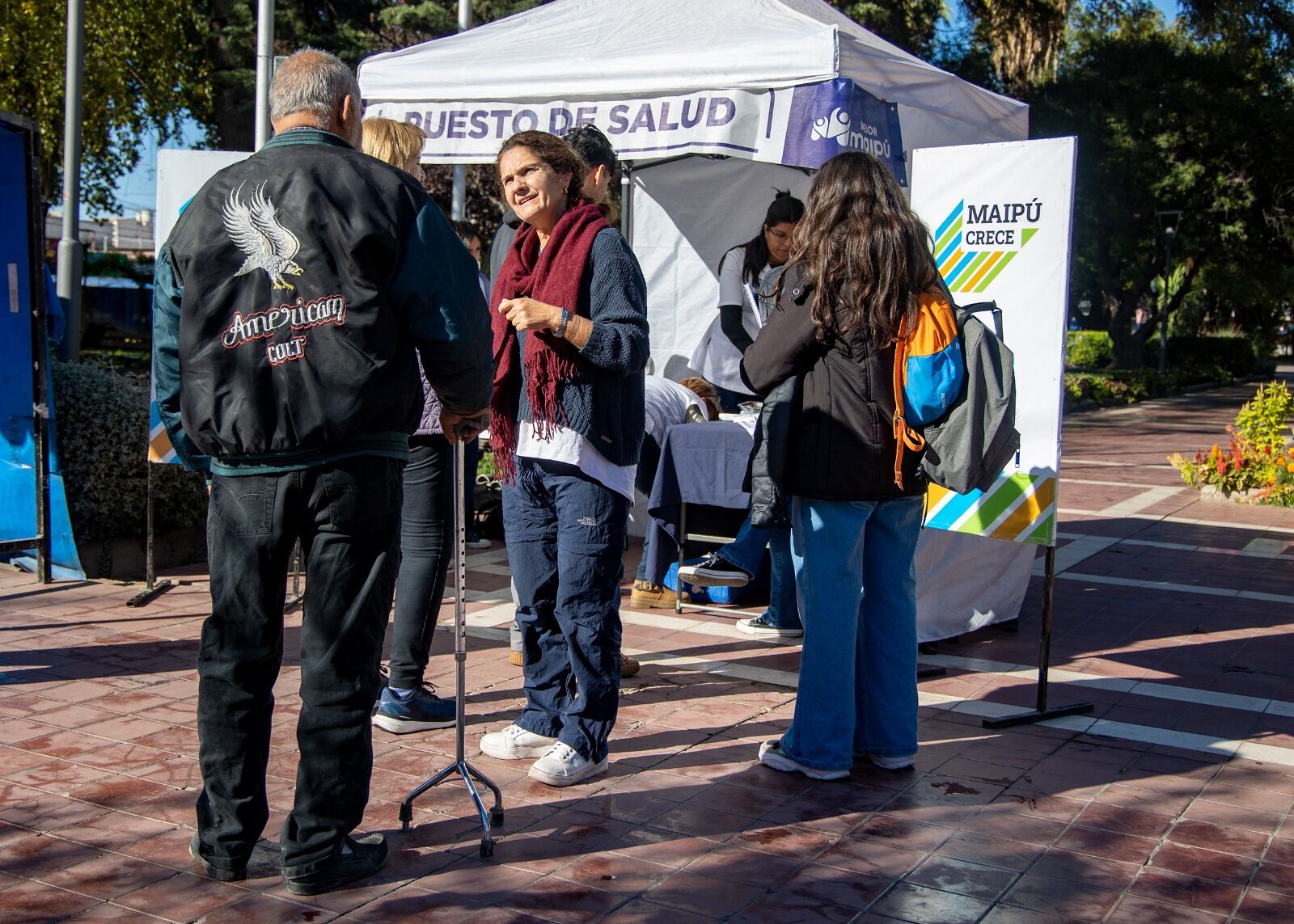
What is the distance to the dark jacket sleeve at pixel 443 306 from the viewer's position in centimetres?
299

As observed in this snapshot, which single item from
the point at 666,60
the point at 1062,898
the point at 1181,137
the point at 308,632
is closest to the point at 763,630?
the point at 1062,898

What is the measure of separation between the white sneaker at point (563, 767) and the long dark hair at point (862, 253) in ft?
4.99

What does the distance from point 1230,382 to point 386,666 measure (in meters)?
36.3

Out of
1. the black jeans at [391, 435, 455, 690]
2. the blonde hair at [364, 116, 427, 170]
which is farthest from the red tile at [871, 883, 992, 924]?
the blonde hair at [364, 116, 427, 170]

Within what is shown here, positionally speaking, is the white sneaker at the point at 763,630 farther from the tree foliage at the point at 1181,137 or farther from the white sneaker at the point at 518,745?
the tree foliage at the point at 1181,137

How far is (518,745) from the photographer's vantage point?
4.14 m

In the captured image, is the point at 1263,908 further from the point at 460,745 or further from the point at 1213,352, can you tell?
the point at 1213,352

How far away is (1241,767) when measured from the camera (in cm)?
436

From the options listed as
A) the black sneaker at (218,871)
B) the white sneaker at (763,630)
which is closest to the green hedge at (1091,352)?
the white sneaker at (763,630)

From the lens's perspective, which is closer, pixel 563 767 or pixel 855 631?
pixel 563 767

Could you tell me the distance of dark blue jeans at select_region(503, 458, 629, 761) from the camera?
3883 millimetres

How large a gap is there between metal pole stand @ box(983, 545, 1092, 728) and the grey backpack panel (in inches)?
35.2

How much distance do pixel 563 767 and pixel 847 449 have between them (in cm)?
132

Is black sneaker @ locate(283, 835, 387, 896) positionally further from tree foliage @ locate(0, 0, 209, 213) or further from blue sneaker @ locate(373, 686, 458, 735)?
tree foliage @ locate(0, 0, 209, 213)
